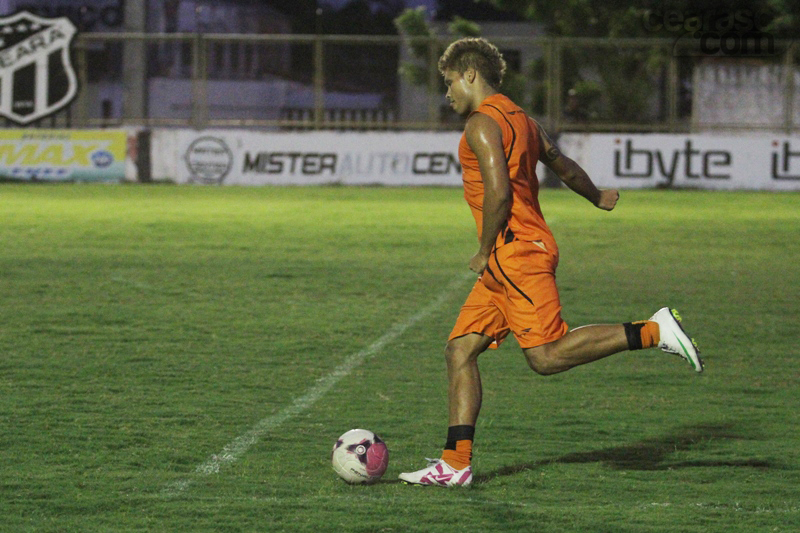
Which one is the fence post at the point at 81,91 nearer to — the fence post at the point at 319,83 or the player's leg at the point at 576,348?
the fence post at the point at 319,83

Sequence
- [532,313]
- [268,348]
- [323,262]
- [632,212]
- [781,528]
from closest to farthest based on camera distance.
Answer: [781,528] < [532,313] < [268,348] < [323,262] < [632,212]

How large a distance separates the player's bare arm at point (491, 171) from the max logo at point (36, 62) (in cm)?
2290

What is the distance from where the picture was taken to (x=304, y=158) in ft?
81.5

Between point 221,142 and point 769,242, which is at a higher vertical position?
point 221,142

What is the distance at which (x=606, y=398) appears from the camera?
21.6 feet

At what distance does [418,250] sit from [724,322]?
527cm

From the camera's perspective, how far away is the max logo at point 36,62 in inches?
1032

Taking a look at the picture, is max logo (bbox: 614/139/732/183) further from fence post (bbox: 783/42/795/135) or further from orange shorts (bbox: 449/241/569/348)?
orange shorts (bbox: 449/241/569/348)

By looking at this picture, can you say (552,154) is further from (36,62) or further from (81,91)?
(36,62)

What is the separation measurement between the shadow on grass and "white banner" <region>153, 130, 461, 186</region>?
1899 cm

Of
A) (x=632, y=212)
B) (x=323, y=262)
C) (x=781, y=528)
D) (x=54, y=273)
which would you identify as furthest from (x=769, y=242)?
(x=781, y=528)

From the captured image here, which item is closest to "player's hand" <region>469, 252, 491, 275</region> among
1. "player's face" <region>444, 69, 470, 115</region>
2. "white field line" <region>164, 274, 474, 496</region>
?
"player's face" <region>444, 69, 470, 115</region>

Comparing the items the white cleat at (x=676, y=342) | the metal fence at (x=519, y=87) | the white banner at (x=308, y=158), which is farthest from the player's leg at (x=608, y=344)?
the metal fence at (x=519, y=87)

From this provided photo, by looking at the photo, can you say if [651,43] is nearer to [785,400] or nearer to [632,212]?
[632,212]
